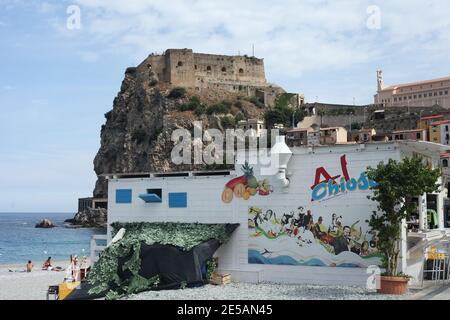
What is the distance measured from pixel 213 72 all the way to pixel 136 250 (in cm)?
8712

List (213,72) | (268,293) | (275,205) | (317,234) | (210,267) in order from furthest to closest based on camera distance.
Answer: (213,72), (275,205), (210,267), (317,234), (268,293)

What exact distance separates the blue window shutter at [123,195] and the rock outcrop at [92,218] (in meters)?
87.2

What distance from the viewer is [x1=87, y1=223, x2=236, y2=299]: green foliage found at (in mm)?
22359

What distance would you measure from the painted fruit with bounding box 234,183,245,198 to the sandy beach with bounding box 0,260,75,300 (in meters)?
9.51

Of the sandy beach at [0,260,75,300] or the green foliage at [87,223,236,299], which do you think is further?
the sandy beach at [0,260,75,300]

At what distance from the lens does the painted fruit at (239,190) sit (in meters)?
24.8

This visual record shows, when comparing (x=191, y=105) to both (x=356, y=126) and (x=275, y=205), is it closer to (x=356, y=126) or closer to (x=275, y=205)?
(x=356, y=126)

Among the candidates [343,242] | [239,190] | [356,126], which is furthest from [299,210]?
[356,126]

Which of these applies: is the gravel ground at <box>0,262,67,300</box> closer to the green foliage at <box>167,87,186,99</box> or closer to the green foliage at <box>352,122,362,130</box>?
the green foliage at <box>167,87,186,99</box>

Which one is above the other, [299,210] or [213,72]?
[213,72]

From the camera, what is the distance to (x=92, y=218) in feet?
386

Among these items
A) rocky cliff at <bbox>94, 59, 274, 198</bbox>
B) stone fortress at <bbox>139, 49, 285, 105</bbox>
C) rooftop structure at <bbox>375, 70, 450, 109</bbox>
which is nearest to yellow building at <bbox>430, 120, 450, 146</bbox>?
rooftop structure at <bbox>375, 70, 450, 109</bbox>
